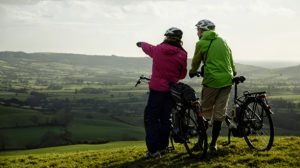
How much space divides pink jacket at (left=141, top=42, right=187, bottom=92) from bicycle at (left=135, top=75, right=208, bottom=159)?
0.29m

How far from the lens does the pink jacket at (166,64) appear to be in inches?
451

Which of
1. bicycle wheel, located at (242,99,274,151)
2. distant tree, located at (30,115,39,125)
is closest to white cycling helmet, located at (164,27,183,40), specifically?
bicycle wheel, located at (242,99,274,151)

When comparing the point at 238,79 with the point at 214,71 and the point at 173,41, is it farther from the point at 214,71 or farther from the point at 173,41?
the point at 173,41

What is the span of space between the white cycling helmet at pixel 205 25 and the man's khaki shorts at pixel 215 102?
1653 millimetres

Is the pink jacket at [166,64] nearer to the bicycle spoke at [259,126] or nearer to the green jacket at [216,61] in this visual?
the green jacket at [216,61]

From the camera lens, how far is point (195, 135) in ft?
37.2

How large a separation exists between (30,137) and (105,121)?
23.7 metres

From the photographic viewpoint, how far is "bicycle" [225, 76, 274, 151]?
10961 millimetres

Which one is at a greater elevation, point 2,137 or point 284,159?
point 284,159

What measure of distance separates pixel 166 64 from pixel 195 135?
2129 millimetres

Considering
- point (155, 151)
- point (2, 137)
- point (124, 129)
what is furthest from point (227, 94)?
point (124, 129)

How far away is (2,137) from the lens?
230 ft

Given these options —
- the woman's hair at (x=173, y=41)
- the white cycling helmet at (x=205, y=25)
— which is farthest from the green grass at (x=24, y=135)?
the white cycling helmet at (x=205, y=25)

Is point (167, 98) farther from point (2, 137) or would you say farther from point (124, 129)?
point (124, 129)
